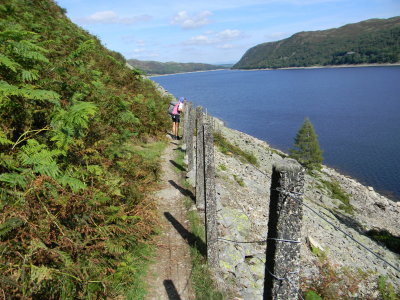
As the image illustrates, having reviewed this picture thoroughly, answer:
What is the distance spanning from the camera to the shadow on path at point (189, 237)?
6.46 meters

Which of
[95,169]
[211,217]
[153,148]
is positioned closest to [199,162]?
[211,217]

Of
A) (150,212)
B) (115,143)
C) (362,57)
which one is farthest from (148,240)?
(362,57)

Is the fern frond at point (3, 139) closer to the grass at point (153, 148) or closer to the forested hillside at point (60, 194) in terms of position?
the forested hillside at point (60, 194)

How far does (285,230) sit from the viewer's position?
2633mm

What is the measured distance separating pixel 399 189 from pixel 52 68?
3405 cm

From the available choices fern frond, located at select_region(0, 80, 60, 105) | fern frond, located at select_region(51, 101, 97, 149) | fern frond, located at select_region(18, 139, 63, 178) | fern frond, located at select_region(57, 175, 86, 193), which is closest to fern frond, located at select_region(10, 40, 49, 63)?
fern frond, located at select_region(0, 80, 60, 105)

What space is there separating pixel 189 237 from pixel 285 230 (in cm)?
462

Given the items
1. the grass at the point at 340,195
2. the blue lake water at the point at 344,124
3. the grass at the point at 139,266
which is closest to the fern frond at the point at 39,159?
the grass at the point at 139,266

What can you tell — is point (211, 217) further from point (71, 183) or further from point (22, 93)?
point (22, 93)

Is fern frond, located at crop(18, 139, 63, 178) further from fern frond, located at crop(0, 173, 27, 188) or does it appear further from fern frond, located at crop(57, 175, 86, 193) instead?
fern frond, located at crop(0, 173, 27, 188)

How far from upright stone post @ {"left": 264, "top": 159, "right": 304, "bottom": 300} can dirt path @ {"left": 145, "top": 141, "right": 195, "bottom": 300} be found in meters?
2.86

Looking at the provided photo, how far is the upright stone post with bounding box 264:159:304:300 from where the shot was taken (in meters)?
2.54

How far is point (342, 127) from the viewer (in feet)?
165

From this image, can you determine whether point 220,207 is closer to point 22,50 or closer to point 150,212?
point 150,212
